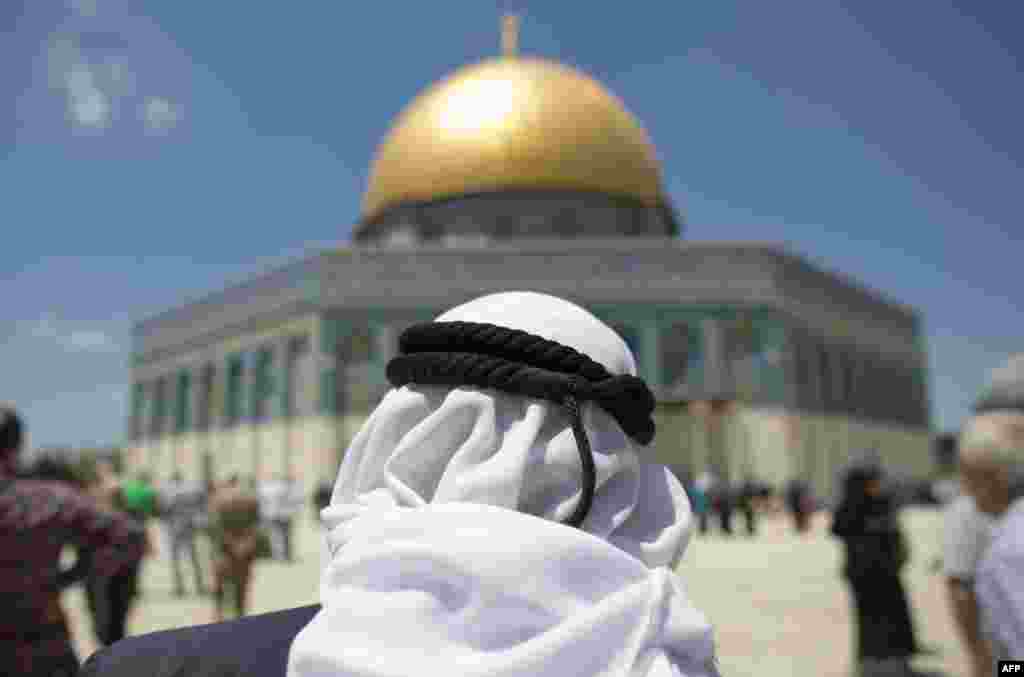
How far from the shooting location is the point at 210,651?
3.78ft

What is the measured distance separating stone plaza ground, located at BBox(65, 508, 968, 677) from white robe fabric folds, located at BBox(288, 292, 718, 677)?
236 cm

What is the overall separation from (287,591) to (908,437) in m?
34.3

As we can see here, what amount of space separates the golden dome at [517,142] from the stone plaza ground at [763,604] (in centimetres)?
1789

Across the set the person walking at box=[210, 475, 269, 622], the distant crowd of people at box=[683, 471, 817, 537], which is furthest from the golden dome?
the person walking at box=[210, 475, 269, 622]

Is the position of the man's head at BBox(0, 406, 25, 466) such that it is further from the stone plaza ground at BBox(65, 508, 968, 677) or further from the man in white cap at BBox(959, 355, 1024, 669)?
the man in white cap at BBox(959, 355, 1024, 669)

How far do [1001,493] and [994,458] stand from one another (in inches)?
4.5

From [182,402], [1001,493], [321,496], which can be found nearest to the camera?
[1001,493]

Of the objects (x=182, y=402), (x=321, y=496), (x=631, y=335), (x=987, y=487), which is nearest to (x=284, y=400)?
(x=321, y=496)

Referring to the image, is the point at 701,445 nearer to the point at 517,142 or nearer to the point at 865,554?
the point at 517,142

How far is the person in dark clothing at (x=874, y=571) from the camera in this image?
5.34m

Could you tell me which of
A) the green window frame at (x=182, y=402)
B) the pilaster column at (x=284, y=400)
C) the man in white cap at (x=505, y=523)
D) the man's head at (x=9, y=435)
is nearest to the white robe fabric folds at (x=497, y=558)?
the man in white cap at (x=505, y=523)

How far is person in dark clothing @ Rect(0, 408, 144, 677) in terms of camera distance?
2422 millimetres

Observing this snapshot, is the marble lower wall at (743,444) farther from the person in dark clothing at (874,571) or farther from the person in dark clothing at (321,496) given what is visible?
the person in dark clothing at (874,571)

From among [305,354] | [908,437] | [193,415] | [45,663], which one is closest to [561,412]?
[45,663]
